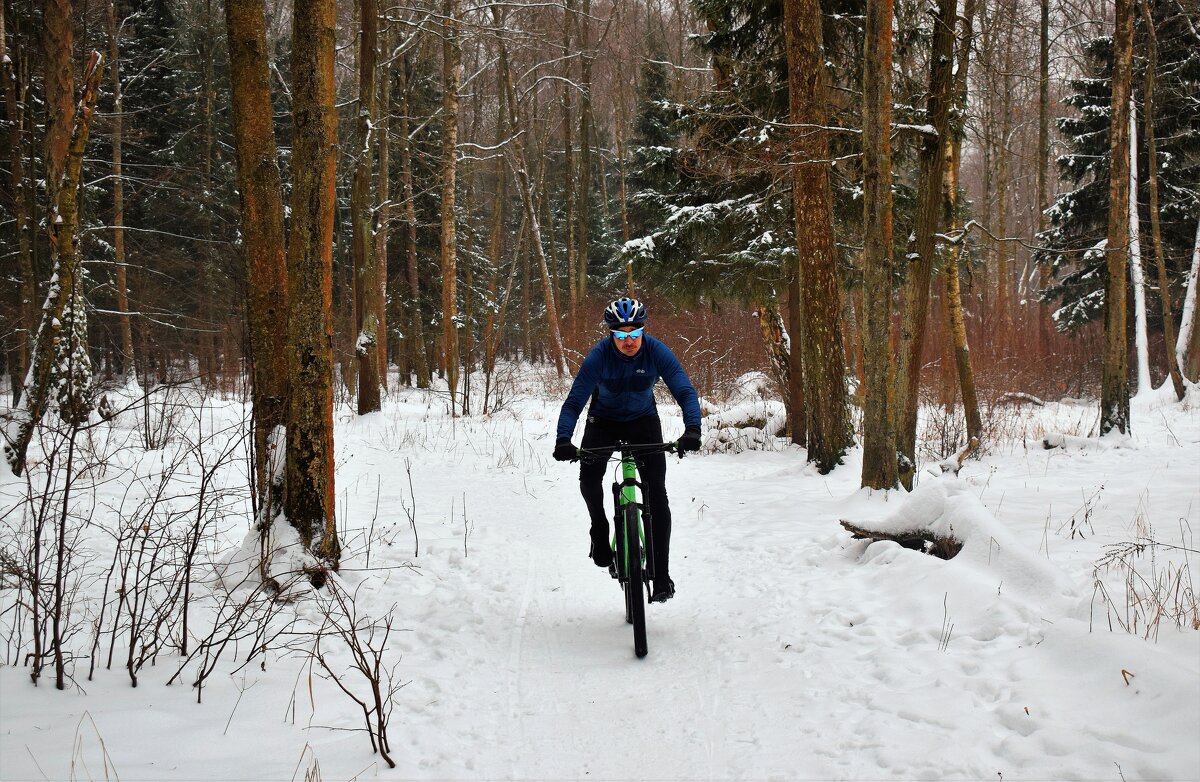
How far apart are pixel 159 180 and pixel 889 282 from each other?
10834 mm

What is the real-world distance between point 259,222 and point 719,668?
4.68 meters

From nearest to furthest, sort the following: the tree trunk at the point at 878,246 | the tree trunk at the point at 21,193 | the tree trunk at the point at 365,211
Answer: the tree trunk at the point at 878,246, the tree trunk at the point at 21,193, the tree trunk at the point at 365,211

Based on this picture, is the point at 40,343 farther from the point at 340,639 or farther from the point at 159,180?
the point at 340,639

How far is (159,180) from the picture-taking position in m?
10.7

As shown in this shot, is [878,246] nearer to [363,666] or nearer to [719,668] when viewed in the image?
[719,668]

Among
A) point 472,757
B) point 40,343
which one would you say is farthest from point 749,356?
point 472,757

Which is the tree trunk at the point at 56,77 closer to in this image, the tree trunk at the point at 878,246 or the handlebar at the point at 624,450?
the handlebar at the point at 624,450

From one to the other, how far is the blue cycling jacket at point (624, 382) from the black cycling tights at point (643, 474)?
74 millimetres

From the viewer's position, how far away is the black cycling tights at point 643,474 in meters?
4.61

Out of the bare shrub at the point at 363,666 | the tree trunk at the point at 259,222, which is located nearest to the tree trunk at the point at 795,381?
the tree trunk at the point at 259,222

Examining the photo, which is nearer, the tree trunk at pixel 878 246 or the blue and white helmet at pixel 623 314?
the blue and white helmet at pixel 623 314

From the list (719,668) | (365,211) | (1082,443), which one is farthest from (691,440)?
(365,211)

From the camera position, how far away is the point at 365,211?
45.3ft

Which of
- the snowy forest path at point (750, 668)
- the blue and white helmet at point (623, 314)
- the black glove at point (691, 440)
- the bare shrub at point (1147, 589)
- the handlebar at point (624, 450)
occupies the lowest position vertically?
the snowy forest path at point (750, 668)
